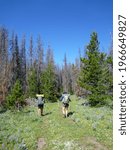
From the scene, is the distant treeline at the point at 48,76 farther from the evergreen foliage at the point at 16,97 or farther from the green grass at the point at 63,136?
the green grass at the point at 63,136

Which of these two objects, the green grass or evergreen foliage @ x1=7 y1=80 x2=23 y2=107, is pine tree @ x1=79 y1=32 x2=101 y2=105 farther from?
the green grass

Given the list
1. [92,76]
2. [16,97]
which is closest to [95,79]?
[92,76]

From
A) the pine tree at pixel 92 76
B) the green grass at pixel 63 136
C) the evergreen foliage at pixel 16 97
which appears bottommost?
the green grass at pixel 63 136

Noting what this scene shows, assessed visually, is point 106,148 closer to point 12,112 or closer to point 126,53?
point 126,53

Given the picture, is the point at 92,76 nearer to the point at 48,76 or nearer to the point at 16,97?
the point at 16,97


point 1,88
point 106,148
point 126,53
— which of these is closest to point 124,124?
point 126,53

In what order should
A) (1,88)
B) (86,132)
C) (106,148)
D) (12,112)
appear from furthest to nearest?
(1,88)
(12,112)
(86,132)
(106,148)

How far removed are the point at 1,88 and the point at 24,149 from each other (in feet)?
84.3

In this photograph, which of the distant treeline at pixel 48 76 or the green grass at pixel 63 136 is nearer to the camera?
the green grass at pixel 63 136

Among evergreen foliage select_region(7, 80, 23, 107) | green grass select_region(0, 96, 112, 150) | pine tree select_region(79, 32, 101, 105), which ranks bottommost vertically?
green grass select_region(0, 96, 112, 150)

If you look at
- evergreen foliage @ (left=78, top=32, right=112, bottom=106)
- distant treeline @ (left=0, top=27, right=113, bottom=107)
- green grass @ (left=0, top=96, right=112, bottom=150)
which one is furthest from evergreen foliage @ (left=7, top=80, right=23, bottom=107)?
green grass @ (left=0, top=96, right=112, bottom=150)

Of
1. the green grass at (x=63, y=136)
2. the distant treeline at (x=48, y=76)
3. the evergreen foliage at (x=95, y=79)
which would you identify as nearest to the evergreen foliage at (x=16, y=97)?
the distant treeline at (x=48, y=76)

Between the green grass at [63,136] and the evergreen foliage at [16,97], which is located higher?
the evergreen foliage at [16,97]

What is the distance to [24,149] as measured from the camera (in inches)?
541
